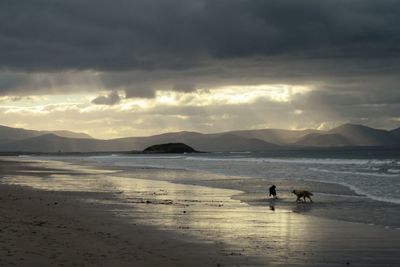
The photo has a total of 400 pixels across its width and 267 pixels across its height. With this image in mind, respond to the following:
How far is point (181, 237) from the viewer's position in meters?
12.9

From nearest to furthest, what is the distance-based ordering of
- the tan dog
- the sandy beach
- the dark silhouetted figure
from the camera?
the sandy beach, the tan dog, the dark silhouetted figure

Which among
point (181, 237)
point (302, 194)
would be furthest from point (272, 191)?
point (181, 237)

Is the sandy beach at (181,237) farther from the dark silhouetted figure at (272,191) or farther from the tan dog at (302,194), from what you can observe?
the dark silhouetted figure at (272,191)

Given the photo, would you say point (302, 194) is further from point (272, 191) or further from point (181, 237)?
point (181, 237)

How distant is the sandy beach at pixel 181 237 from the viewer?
10102mm

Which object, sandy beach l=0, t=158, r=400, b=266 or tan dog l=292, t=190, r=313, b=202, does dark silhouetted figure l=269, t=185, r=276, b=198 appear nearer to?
tan dog l=292, t=190, r=313, b=202

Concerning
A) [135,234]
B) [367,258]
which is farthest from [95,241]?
[367,258]

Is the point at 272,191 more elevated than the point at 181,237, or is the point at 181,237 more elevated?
the point at 272,191

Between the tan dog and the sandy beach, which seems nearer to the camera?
the sandy beach

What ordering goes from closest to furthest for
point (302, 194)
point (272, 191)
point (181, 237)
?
point (181, 237) → point (302, 194) → point (272, 191)

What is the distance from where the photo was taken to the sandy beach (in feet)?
33.1

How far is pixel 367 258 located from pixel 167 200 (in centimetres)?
1273

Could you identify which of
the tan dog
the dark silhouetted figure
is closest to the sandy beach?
the tan dog

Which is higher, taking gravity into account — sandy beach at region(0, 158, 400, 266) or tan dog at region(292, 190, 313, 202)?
tan dog at region(292, 190, 313, 202)
